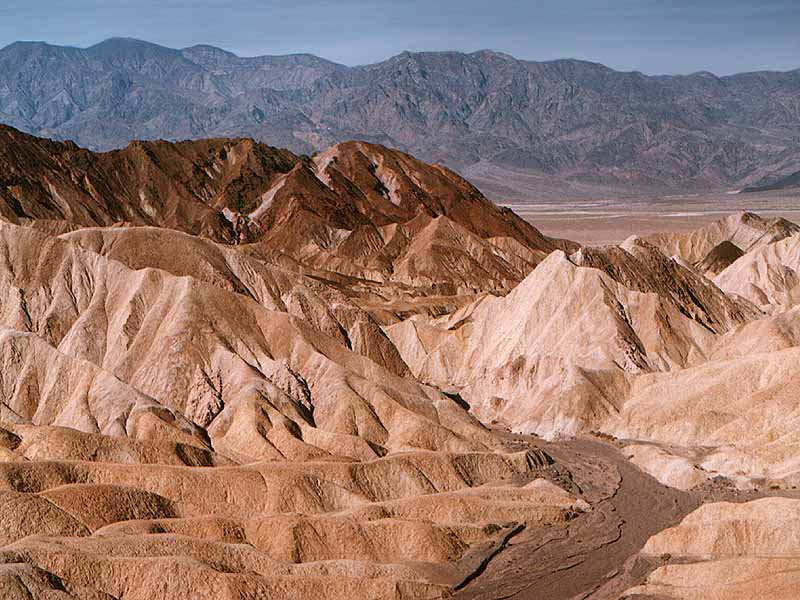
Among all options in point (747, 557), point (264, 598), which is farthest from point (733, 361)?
point (264, 598)

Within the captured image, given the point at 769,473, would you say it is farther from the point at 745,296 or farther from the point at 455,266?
the point at 455,266

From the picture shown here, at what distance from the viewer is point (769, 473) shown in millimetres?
76000

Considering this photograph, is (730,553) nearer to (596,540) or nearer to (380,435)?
(596,540)

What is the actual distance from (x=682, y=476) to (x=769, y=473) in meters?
6.32

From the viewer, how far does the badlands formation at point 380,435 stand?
5625cm

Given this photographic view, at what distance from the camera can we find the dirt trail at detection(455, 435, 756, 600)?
5909 centimetres

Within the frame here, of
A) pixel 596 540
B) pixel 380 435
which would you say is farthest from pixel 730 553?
pixel 380 435

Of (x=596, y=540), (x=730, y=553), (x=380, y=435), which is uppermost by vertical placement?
(x=730, y=553)

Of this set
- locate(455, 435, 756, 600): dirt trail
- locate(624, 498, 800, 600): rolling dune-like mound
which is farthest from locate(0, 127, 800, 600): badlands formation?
locate(455, 435, 756, 600): dirt trail

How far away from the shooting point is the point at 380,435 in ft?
286

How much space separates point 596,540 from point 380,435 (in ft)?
82.3

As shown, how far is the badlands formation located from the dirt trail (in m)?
0.25

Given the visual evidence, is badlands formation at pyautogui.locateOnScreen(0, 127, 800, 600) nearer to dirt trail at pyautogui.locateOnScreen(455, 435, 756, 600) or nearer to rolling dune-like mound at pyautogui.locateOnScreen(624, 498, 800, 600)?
rolling dune-like mound at pyautogui.locateOnScreen(624, 498, 800, 600)

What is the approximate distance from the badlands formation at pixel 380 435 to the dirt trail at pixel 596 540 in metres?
0.25
